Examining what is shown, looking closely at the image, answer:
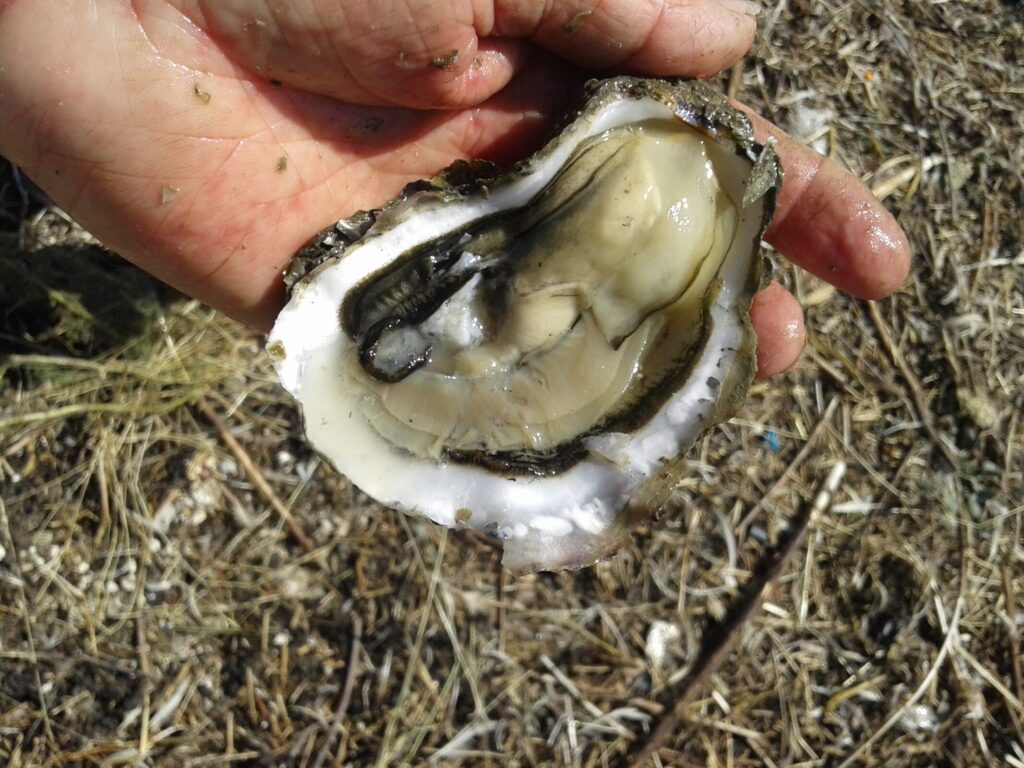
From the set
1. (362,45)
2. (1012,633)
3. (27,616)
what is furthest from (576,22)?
(1012,633)

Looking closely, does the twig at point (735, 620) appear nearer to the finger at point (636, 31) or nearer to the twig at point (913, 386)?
the twig at point (913, 386)

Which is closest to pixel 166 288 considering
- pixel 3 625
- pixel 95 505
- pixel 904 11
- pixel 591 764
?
pixel 95 505

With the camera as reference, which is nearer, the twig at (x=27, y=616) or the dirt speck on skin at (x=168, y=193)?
the dirt speck on skin at (x=168, y=193)

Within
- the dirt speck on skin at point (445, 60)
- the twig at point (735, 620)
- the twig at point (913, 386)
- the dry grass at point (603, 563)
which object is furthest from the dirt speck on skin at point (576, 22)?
the twig at point (735, 620)

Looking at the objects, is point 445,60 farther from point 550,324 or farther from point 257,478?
point 257,478

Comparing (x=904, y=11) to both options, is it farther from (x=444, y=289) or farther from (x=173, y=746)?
(x=173, y=746)
